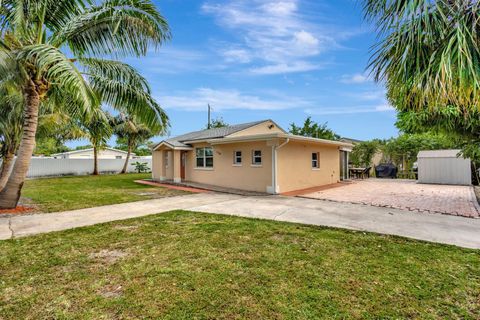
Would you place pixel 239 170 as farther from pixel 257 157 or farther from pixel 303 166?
pixel 303 166

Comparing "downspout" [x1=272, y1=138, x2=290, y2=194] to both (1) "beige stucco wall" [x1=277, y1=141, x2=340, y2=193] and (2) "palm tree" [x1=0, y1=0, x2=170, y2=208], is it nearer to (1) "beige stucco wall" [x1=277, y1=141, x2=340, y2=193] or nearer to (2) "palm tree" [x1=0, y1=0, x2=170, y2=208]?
(1) "beige stucco wall" [x1=277, y1=141, x2=340, y2=193]

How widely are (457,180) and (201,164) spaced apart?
51.6 feet

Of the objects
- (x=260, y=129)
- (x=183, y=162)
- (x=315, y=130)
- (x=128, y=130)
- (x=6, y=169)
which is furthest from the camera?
(x=315, y=130)

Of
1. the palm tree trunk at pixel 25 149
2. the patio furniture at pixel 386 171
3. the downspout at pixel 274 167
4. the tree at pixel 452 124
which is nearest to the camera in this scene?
the palm tree trunk at pixel 25 149

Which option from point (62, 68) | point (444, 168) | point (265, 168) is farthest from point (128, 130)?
point (444, 168)

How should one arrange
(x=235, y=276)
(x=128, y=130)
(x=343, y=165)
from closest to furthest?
(x=235, y=276)
(x=343, y=165)
(x=128, y=130)

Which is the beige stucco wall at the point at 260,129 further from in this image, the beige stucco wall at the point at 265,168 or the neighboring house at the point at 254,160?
the beige stucco wall at the point at 265,168

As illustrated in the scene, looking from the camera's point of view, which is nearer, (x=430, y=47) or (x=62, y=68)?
(x=430, y=47)

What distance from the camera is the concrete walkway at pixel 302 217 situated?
5.80m

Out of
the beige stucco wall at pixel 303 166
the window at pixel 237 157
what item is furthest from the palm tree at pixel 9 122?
the beige stucco wall at pixel 303 166

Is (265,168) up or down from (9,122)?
down

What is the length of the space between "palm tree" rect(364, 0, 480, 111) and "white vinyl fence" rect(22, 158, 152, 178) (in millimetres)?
26038

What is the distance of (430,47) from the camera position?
370 cm

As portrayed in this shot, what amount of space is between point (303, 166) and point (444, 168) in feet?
30.5
